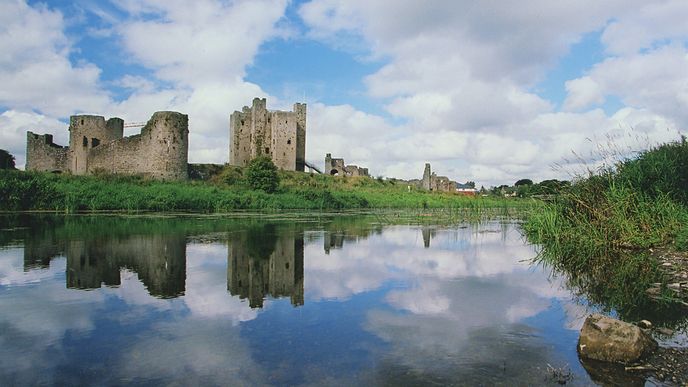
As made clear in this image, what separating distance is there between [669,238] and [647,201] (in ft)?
3.76

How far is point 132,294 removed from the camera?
20.9 feet

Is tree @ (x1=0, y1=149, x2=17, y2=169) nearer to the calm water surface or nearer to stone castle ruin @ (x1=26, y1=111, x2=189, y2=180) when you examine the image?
stone castle ruin @ (x1=26, y1=111, x2=189, y2=180)

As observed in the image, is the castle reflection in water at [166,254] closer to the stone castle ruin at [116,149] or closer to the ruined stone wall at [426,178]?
the stone castle ruin at [116,149]

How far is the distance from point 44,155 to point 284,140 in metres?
21.2

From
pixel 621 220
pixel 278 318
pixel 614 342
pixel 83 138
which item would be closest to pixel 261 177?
pixel 83 138

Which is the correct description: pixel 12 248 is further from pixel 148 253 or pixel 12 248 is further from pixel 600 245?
pixel 600 245

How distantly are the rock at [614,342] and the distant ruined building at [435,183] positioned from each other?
50573 mm

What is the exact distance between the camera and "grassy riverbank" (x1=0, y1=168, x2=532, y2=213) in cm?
2369

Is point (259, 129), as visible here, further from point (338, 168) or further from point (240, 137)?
point (338, 168)

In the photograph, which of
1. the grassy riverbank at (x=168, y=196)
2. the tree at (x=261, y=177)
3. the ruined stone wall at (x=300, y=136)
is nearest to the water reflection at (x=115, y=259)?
the grassy riverbank at (x=168, y=196)

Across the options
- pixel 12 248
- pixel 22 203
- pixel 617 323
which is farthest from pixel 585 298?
pixel 22 203

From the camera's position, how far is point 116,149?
1436 inches

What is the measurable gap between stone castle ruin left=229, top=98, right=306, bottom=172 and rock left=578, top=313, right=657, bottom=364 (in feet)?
157

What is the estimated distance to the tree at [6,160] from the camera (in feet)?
147
